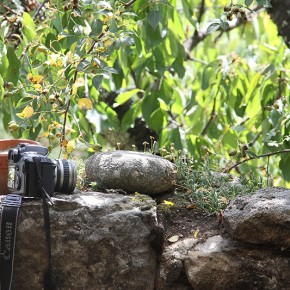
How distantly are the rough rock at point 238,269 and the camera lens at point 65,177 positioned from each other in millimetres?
614

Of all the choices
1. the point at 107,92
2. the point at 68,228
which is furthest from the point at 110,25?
the point at 107,92

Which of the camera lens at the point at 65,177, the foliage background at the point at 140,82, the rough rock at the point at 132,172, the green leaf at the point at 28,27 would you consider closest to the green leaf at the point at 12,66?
the foliage background at the point at 140,82

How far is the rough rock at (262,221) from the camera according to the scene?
3244 mm

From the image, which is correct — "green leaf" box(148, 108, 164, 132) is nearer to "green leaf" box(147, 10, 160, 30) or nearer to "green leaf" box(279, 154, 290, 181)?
"green leaf" box(279, 154, 290, 181)

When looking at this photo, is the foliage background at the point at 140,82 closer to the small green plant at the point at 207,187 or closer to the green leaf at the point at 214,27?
the green leaf at the point at 214,27

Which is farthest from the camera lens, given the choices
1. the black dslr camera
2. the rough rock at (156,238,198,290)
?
the rough rock at (156,238,198,290)

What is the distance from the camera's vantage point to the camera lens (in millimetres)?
3494

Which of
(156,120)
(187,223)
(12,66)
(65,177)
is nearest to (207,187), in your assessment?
(187,223)

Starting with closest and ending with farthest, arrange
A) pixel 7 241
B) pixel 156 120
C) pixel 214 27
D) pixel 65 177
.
→ pixel 7 241 → pixel 65 177 → pixel 214 27 → pixel 156 120

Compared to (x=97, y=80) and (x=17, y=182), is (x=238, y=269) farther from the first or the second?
(x=97, y=80)

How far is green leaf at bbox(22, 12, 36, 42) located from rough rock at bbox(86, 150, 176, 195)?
106 centimetres

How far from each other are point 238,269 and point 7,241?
0.92m

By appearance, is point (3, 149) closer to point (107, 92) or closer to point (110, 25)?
point (110, 25)

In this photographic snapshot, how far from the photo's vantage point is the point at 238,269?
329 centimetres
